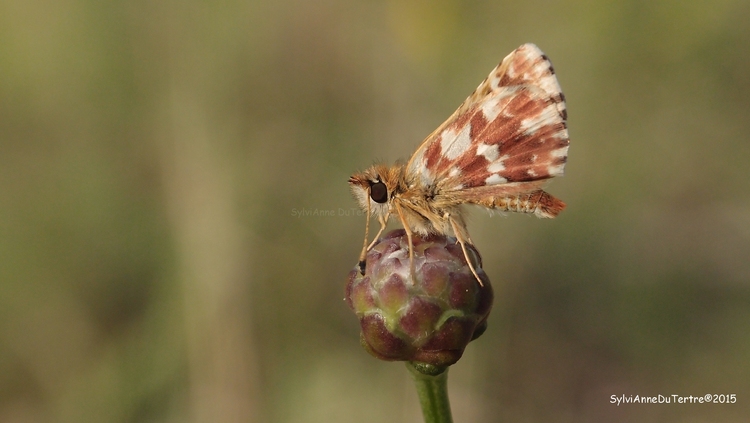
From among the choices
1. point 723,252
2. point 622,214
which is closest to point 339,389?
point 622,214

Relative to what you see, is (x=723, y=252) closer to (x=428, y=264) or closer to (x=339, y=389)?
(x=339, y=389)

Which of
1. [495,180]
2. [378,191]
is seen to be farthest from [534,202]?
[378,191]

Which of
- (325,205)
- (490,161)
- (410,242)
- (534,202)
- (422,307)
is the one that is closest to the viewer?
(422,307)

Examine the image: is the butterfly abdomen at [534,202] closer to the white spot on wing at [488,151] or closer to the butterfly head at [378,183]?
the white spot on wing at [488,151]

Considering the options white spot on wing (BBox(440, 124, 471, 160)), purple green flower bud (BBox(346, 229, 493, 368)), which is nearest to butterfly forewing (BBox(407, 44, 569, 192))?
white spot on wing (BBox(440, 124, 471, 160))

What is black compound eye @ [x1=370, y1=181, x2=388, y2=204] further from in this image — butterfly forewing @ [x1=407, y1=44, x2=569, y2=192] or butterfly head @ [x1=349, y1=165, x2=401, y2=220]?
butterfly forewing @ [x1=407, y1=44, x2=569, y2=192]

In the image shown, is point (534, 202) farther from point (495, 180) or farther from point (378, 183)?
point (378, 183)
